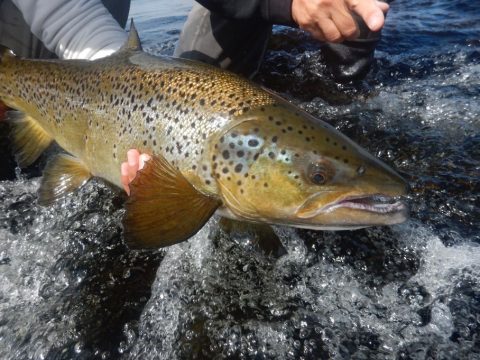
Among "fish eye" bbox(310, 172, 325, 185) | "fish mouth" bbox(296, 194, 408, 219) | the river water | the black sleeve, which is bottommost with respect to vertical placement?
the river water

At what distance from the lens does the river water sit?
2.26 metres

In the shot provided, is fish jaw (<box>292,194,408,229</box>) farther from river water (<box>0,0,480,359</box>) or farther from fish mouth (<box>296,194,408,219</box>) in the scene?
river water (<box>0,0,480,359</box>)

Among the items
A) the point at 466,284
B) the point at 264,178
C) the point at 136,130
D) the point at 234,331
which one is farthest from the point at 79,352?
the point at 466,284

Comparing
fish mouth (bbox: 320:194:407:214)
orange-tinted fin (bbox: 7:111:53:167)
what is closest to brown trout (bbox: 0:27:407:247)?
fish mouth (bbox: 320:194:407:214)

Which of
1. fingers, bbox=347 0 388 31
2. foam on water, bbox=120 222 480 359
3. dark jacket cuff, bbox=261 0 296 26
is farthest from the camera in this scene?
dark jacket cuff, bbox=261 0 296 26

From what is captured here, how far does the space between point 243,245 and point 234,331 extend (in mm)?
705

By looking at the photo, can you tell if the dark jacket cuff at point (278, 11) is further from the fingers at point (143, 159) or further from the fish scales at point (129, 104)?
the fingers at point (143, 159)

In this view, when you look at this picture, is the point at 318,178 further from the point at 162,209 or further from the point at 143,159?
the point at 143,159

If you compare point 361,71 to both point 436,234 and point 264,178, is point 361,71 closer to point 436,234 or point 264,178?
point 436,234

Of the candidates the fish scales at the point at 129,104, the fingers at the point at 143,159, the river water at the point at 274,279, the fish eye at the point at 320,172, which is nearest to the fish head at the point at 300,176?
the fish eye at the point at 320,172

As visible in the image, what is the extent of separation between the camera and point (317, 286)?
2574 mm

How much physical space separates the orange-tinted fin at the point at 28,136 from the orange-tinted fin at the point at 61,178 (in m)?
0.33

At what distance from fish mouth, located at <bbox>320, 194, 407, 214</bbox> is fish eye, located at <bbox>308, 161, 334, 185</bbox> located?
113 mm

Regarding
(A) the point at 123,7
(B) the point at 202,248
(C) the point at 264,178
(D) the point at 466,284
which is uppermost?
(C) the point at 264,178
